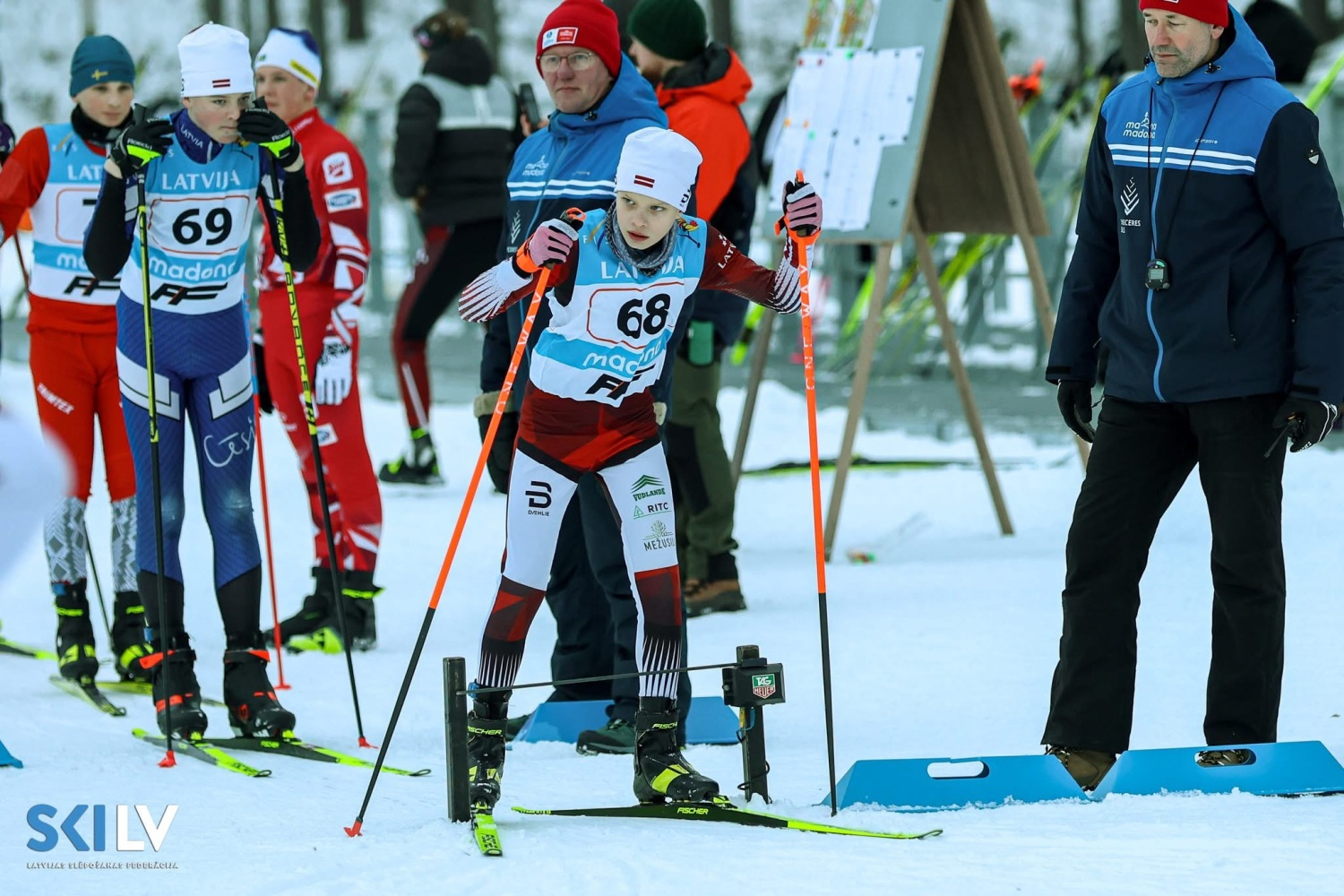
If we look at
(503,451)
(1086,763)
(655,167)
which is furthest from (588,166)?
(1086,763)

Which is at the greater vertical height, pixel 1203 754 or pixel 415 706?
pixel 1203 754

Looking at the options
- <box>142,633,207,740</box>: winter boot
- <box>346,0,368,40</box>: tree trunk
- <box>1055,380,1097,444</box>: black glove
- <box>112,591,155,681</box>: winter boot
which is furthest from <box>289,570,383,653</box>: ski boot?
<box>346,0,368,40</box>: tree trunk

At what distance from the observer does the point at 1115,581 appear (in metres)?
4.47

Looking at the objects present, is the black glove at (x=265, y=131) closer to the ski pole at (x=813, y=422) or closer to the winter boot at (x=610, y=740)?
the ski pole at (x=813, y=422)

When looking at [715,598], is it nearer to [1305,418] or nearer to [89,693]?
[89,693]

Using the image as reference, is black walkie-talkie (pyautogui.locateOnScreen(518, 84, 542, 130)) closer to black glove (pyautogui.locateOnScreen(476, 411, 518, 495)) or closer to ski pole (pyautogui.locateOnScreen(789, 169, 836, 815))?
black glove (pyautogui.locateOnScreen(476, 411, 518, 495))

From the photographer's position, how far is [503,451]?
5238 mm

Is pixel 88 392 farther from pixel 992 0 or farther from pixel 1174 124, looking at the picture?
pixel 992 0

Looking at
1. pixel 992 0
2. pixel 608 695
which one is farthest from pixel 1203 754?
pixel 992 0

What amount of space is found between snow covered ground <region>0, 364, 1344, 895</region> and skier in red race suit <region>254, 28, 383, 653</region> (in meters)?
0.26

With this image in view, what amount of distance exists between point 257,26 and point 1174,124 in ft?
111

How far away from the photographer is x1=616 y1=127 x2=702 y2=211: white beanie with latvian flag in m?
4.29

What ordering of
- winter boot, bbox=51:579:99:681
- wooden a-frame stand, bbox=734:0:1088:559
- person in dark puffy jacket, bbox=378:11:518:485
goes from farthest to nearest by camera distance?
1. person in dark puffy jacket, bbox=378:11:518:485
2. wooden a-frame stand, bbox=734:0:1088:559
3. winter boot, bbox=51:579:99:681

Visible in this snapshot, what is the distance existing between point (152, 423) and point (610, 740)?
150 cm
